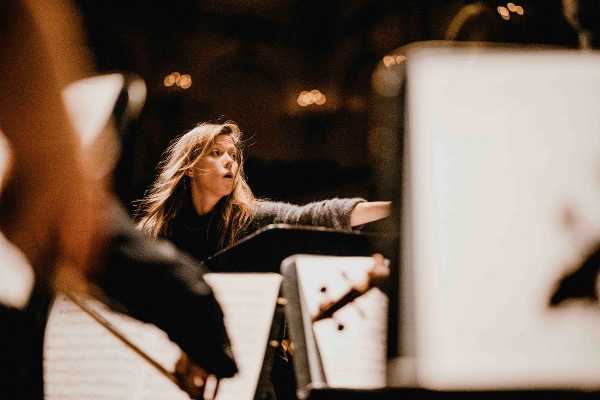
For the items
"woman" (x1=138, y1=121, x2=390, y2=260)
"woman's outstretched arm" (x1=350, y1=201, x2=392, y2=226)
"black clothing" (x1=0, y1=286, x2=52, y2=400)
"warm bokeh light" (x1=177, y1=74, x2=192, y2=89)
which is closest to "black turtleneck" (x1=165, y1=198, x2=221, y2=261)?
"woman" (x1=138, y1=121, x2=390, y2=260)

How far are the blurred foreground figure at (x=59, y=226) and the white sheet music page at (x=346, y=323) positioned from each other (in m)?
0.20

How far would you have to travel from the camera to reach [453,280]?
1.42 ft

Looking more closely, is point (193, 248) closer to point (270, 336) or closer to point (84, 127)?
point (270, 336)

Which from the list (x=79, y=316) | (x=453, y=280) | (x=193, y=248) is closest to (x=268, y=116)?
(x=193, y=248)

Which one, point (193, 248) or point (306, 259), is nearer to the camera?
point (306, 259)

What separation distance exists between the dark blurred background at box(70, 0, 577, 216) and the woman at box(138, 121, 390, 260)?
13.2 feet

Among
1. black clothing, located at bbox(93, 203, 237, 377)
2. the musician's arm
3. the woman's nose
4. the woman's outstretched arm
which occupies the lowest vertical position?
the woman's outstretched arm

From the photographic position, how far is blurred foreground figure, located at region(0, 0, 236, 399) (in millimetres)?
504

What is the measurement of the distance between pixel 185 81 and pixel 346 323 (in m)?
6.72

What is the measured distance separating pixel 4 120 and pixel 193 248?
1061mm

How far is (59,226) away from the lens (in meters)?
0.53

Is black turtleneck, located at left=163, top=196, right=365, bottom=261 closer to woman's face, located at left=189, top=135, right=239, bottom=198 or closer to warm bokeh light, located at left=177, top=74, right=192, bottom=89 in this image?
woman's face, located at left=189, top=135, right=239, bottom=198

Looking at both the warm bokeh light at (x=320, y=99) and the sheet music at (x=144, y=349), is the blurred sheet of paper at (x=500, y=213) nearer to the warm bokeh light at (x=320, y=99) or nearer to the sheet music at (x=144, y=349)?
the sheet music at (x=144, y=349)

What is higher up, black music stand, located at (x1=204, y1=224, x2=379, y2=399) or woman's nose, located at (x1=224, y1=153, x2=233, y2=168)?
woman's nose, located at (x1=224, y1=153, x2=233, y2=168)
